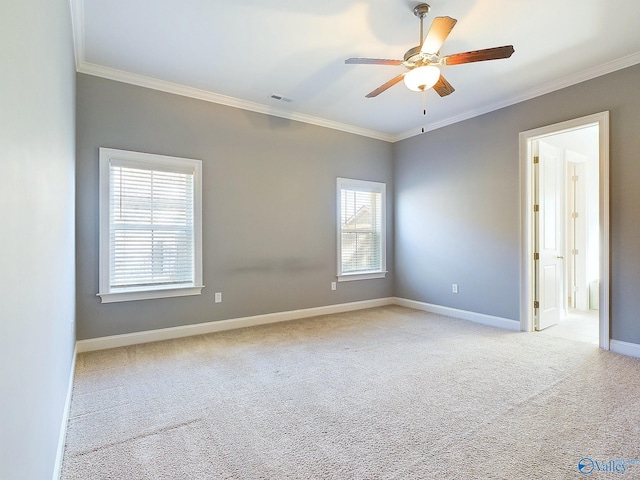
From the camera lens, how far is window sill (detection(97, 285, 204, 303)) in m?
3.55

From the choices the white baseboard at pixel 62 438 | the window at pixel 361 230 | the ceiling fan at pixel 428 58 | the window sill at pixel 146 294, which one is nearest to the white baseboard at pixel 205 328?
the window sill at pixel 146 294

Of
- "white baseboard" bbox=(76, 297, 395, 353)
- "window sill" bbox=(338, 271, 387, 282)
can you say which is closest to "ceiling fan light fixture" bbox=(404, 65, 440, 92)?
"window sill" bbox=(338, 271, 387, 282)

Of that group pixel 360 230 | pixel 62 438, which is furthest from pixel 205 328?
pixel 360 230

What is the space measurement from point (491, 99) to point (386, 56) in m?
1.85

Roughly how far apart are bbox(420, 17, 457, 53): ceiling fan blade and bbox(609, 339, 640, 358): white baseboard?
3.43m

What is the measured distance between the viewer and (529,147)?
420 centimetres

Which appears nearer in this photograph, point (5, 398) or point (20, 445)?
point (5, 398)

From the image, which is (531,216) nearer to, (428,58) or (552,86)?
(552,86)

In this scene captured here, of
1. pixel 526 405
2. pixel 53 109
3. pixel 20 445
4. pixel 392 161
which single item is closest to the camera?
pixel 20 445

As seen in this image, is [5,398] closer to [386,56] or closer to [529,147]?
[386,56]

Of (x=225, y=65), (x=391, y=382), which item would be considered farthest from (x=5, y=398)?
(x=225, y=65)

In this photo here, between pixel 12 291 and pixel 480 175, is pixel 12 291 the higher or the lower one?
the lower one

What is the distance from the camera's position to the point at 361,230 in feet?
18.6
